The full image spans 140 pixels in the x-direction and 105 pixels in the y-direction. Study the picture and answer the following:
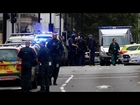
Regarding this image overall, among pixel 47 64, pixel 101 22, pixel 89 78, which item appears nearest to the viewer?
pixel 47 64

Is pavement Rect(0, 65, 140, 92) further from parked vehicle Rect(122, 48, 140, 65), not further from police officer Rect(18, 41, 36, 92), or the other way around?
parked vehicle Rect(122, 48, 140, 65)

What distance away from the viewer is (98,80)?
83.7 feet

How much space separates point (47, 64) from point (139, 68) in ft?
36.2

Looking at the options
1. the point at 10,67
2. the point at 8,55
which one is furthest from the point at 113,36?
the point at 10,67

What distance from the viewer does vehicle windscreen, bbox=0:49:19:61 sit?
22.2m

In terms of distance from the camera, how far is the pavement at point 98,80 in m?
22.1

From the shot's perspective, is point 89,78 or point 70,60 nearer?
point 89,78

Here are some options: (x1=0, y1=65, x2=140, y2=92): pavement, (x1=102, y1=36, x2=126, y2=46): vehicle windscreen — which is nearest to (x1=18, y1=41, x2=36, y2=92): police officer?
(x1=0, y1=65, x2=140, y2=92): pavement

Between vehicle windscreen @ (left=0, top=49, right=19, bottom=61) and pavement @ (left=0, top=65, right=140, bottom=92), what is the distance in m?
1.22

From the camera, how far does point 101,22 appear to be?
79.9m

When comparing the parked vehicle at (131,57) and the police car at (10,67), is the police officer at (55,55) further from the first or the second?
the parked vehicle at (131,57)

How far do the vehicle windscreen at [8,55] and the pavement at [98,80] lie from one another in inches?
47.9
